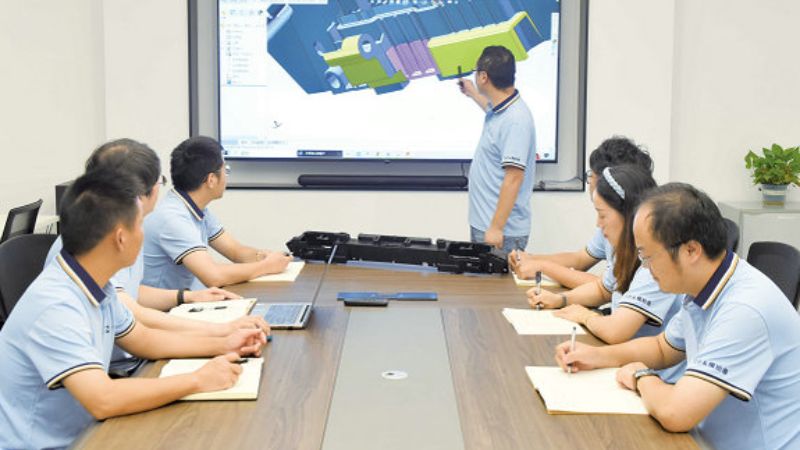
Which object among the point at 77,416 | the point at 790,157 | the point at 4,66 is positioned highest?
the point at 4,66

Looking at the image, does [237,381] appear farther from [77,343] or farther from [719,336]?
[719,336]

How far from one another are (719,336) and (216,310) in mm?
1679

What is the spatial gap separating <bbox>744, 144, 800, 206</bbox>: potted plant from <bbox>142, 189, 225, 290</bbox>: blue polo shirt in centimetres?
356

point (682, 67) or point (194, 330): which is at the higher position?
point (682, 67)

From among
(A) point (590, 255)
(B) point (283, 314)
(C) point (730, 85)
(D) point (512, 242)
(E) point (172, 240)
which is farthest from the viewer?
(C) point (730, 85)

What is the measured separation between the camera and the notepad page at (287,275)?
3629 mm

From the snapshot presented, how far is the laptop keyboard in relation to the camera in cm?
286

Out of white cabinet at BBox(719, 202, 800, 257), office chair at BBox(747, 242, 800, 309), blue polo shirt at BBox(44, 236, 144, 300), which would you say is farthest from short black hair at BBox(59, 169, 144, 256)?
white cabinet at BBox(719, 202, 800, 257)

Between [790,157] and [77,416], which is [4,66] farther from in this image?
[790,157]

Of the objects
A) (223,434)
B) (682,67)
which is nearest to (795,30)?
(682,67)

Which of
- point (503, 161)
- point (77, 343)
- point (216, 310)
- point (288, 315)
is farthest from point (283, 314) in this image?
point (503, 161)

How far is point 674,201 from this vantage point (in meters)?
2.06

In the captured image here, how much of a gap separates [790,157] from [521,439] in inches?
169

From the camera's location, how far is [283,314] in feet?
9.65
